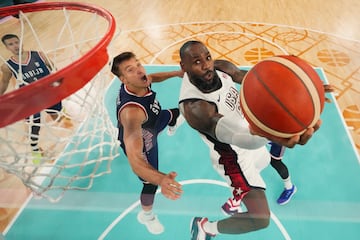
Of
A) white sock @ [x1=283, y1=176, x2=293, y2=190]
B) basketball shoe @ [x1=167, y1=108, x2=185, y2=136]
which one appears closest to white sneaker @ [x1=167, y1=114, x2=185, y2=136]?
basketball shoe @ [x1=167, y1=108, x2=185, y2=136]

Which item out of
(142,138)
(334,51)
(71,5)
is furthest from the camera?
(334,51)

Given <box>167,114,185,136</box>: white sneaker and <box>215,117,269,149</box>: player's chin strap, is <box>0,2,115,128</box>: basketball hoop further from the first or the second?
<box>167,114,185,136</box>: white sneaker

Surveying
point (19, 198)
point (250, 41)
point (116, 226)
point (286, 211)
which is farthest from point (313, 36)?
point (19, 198)

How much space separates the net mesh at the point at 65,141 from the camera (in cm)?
137

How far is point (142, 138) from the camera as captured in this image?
1659 millimetres

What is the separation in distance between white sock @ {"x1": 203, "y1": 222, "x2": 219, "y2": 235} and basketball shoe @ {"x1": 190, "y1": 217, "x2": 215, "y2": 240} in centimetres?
2

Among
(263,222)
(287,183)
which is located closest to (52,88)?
(263,222)

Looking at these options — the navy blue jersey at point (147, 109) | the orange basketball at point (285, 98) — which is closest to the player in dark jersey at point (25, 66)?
the navy blue jersey at point (147, 109)

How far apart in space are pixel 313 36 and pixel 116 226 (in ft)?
9.01

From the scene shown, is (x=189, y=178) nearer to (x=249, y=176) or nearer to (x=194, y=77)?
(x=249, y=176)

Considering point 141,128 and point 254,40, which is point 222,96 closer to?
point 141,128

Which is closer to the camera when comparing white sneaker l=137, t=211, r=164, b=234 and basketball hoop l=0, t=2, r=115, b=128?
basketball hoop l=0, t=2, r=115, b=128

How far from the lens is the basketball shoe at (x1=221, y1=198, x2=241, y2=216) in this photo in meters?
1.65

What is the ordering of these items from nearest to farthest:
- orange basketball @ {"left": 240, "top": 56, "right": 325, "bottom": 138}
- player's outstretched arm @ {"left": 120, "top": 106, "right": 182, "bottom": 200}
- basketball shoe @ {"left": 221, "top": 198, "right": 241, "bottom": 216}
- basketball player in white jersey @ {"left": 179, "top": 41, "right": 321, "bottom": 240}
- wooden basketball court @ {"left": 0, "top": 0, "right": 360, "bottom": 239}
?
1. orange basketball @ {"left": 240, "top": 56, "right": 325, "bottom": 138}
2. basketball player in white jersey @ {"left": 179, "top": 41, "right": 321, "bottom": 240}
3. player's outstretched arm @ {"left": 120, "top": 106, "right": 182, "bottom": 200}
4. basketball shoe @ {"left": 221, "top": 198, "right": 241, "bottom": 216}
5. wooden basketball court @ {"left": 0, "top": 0, "right": 360, "bottom": 239}
